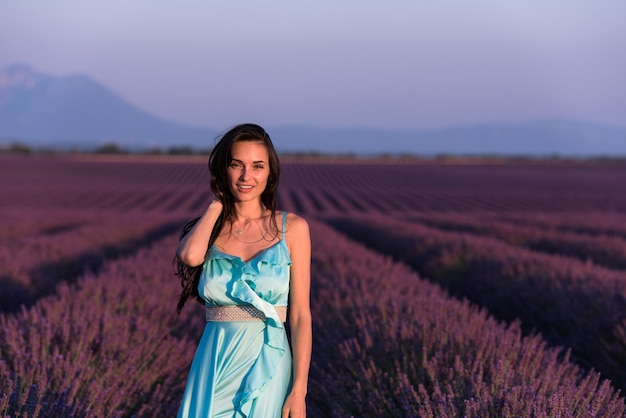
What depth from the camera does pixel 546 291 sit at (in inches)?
241

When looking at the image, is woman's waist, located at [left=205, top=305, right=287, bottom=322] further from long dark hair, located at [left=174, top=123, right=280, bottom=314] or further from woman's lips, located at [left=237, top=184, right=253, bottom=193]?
woman's lips, located at [left=237, top=184, right=253, bottom=193]

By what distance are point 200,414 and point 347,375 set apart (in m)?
1.67

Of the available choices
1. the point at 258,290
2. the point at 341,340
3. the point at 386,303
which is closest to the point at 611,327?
the point at 386,303

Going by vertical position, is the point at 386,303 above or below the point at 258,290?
below

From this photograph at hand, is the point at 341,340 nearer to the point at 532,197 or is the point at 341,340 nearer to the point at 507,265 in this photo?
the point at 507,265

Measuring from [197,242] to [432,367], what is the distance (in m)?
1.52

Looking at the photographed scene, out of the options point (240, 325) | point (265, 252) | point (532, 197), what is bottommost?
point (532, 197)

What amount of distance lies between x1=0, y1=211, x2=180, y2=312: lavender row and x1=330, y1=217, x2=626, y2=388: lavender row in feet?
12.3

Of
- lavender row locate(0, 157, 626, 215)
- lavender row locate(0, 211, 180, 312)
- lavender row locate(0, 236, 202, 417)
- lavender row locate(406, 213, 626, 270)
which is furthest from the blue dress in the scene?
lavender row locate(0, 157, 626, 215)

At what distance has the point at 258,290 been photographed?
7.00 ft

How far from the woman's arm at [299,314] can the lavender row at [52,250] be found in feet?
15.1

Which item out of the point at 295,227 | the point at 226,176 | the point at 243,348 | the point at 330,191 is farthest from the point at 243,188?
the point at 330,191

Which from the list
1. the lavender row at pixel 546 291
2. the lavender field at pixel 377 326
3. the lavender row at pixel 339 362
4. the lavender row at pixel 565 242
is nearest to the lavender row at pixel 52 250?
the lavender field at pixel 377 326

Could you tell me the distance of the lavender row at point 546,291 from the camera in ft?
16.0
